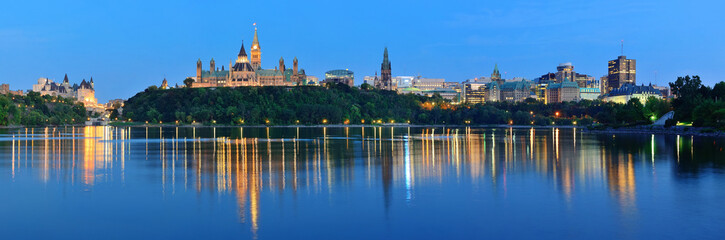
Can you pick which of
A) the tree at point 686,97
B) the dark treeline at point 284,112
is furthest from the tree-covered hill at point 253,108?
the tree at point 686,97

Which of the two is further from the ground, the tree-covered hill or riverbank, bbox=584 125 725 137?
the tree-covered hill

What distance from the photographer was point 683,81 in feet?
358

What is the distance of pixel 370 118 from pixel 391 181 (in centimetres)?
16221

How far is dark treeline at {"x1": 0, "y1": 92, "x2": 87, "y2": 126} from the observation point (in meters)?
133

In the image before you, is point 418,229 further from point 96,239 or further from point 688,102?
point 688,102

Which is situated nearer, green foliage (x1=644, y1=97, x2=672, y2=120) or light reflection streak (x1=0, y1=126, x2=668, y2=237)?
light reflection streak (x1=0, y1=126, x2=668, y2=237)

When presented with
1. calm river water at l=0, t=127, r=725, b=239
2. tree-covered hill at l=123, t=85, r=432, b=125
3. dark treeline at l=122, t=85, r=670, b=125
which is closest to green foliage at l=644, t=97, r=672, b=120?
dark treeline at l=122, t=85, r=670, b=125

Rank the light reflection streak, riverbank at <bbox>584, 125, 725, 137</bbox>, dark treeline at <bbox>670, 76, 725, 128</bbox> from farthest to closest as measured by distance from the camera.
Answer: dark treeline at <bbox>670, 76, 725, 128</bbox>, riverbank at <bbox>584, 125, 725, 137</bbox>, the light reflection streak

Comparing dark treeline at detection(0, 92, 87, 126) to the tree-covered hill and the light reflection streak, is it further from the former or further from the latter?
the light reflection streak

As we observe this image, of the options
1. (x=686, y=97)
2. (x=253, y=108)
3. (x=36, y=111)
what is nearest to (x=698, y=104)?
(x=686, y=97)

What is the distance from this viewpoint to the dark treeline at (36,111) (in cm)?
13288

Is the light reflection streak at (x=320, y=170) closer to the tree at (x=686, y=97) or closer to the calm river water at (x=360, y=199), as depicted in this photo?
the calm river water at (x=360, y=199)

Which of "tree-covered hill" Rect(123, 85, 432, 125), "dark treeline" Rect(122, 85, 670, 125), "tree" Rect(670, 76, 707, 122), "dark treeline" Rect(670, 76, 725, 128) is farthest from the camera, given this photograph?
"dark treeline" Rect(122, 85, 670, 125)

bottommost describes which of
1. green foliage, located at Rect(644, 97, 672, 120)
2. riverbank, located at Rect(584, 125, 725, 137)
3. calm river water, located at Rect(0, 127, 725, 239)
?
calm river water, located at Rect(0, 127, 725, 239)
